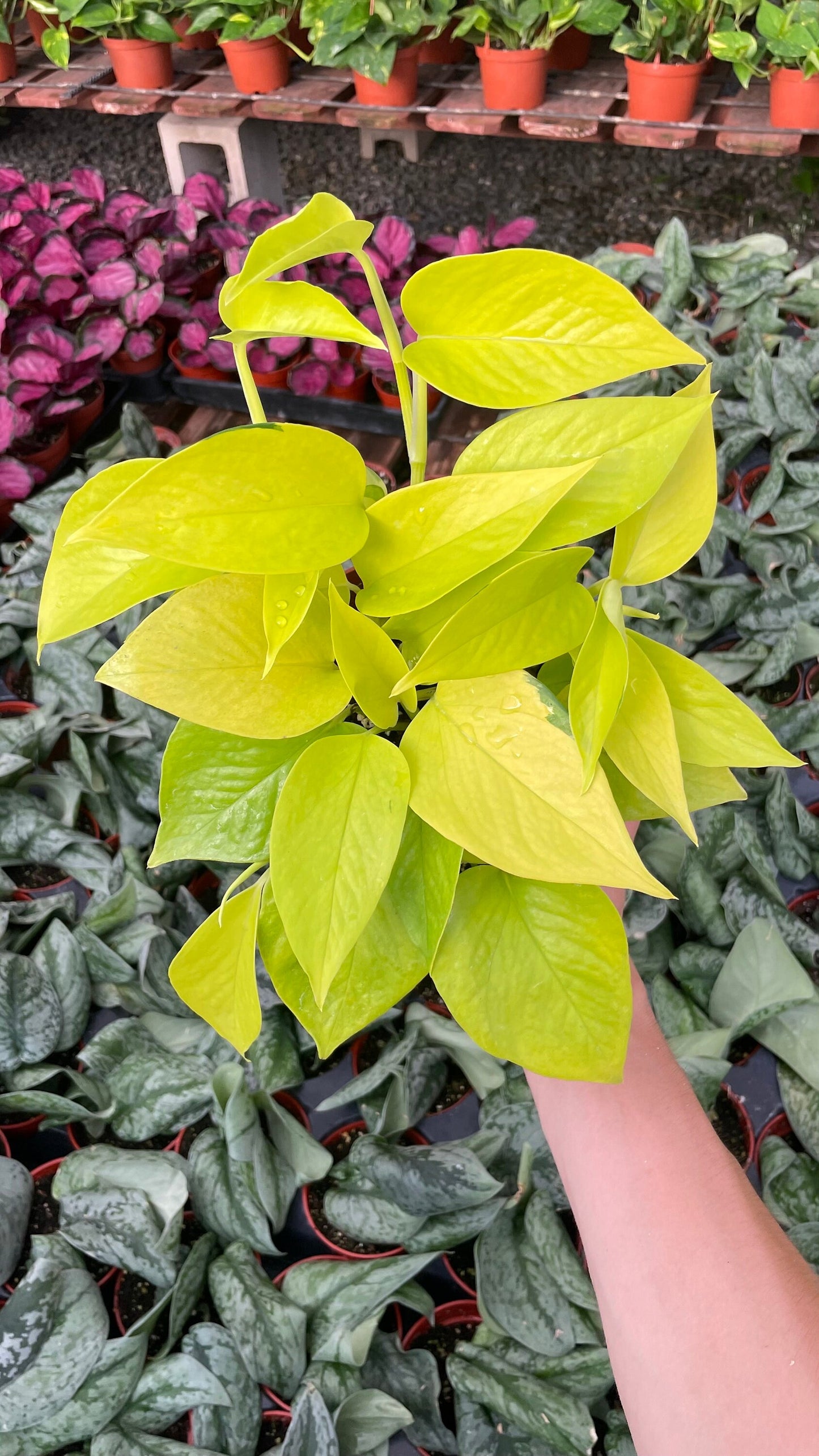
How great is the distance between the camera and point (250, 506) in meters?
0.44

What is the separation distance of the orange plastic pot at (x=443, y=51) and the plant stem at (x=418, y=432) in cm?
215

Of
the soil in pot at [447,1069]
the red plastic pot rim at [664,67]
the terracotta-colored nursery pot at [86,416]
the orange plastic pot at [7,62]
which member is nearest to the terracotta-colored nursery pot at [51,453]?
the terracotta-colored nursery pot at [86,416]

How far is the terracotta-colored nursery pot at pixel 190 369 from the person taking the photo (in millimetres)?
1689

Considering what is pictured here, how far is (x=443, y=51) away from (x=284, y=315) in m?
2.33

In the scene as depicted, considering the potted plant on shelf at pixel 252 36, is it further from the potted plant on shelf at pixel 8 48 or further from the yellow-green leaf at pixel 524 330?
the yellow-green leaf at pixel 524 330

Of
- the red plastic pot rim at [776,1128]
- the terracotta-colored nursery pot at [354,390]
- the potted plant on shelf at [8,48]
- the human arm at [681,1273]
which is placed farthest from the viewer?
the potted plant on shelf at [8,48]

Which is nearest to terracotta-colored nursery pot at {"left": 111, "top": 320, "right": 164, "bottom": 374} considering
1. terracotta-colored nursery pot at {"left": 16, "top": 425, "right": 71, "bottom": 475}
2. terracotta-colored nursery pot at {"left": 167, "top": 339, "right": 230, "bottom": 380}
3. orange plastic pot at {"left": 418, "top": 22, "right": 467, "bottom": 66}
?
terracotta-colored nursery pot at {"left": 167, "top": 339, "right": 230, "bottom": 380}

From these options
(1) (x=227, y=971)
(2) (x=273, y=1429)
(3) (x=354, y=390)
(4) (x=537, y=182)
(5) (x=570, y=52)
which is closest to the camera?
(1) (x=227, y=971)

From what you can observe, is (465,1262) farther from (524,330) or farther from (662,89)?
(662,89)

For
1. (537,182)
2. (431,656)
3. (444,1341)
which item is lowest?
(444,1341)

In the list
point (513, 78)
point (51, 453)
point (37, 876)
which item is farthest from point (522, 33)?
point (37, 876)

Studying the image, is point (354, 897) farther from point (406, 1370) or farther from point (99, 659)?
point (99, 659)

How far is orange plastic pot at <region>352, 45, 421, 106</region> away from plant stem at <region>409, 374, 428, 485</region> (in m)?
1.94

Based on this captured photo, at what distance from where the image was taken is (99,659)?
1120 mm
